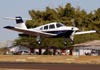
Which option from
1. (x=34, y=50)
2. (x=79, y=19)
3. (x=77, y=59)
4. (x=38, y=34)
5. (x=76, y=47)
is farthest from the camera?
(x=79, y=19)

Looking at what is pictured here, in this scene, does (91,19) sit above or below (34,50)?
above

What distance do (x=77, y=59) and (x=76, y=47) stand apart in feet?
152

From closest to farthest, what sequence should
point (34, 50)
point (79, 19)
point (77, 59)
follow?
point (77, 59) < point (34, 50) < point (79, 19)

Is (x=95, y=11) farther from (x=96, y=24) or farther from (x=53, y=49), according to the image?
(x=53, y=49)

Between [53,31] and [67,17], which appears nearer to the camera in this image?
[53,31]

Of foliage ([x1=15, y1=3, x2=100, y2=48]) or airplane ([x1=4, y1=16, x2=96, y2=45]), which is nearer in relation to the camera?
airplane ([x1=4, y1=16, x2=96, y2=45])

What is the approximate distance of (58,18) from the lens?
391 feet

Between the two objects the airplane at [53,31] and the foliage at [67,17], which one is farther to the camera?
the foliage at [67,17]

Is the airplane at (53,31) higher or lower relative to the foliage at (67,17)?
lower

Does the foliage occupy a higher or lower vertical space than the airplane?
higher

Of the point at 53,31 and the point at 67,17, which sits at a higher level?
the point at 67,17

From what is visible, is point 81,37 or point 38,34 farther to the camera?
point 81,37

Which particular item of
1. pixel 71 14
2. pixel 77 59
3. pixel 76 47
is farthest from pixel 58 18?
pixel 77 59

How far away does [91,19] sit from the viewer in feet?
395
